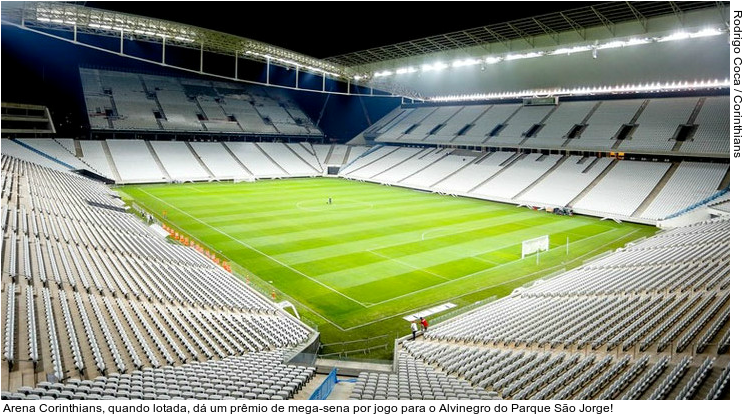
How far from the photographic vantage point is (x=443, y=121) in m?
54.8

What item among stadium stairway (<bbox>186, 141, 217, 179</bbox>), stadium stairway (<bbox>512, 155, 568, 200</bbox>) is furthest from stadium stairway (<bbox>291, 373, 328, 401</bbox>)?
stadium stairway (<bbox>186, 141, 217, 179</bbox>)

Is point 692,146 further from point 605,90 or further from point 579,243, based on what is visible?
point 579,243

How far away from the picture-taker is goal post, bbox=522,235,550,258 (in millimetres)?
21891

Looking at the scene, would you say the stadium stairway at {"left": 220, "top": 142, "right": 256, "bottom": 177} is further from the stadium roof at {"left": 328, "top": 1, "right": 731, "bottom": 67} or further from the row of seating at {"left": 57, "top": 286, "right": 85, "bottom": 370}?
the row of seating at {"left": 57, "top": 286, "right": 85, "bottom": 370}

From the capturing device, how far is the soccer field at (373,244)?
16.7 m

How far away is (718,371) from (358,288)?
39.0 ft

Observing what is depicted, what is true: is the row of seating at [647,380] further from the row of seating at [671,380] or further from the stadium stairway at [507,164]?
the stadium stairway at [507,164]

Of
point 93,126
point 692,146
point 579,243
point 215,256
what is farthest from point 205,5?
point 93,126

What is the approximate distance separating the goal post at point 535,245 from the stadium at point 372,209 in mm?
168

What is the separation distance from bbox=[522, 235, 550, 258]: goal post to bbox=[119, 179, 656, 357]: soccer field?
36 cm

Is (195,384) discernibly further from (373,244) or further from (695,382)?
(373,244)

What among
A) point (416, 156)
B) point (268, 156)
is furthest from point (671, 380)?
point (268, 156)

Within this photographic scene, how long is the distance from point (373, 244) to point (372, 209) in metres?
9.88

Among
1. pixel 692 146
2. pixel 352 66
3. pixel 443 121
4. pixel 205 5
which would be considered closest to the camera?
pixel 205 5
